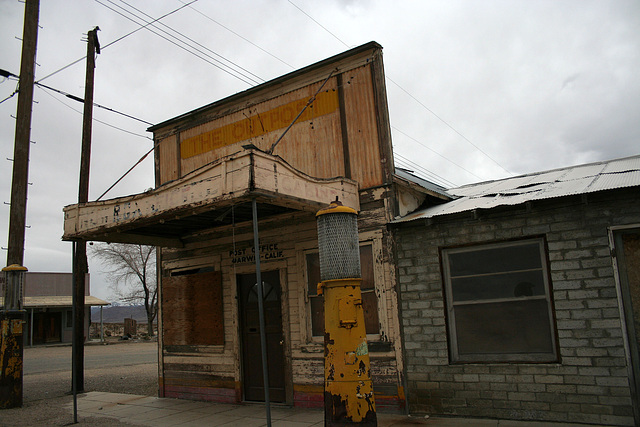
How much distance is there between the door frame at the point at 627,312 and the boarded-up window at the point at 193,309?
654 centimetres

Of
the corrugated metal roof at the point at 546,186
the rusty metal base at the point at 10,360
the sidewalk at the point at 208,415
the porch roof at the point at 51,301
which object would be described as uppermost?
the corrugated metal roof at the point at 546,186

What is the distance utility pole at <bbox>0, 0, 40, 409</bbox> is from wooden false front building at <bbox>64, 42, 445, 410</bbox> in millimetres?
2677

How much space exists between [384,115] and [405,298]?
2.95 meters

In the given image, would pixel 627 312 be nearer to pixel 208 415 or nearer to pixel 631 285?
pixel 631 285

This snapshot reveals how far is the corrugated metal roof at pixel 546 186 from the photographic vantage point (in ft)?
20.7

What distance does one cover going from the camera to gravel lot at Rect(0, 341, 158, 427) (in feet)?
27.0

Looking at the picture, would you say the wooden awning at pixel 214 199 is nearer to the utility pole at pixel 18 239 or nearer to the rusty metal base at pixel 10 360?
the utility pole at pixel 18 239

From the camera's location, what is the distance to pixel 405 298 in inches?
292

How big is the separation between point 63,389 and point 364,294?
873 centimetres

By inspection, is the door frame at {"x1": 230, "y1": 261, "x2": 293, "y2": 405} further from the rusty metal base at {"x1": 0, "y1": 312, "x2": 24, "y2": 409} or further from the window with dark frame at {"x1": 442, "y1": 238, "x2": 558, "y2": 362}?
the rusty metal base at {"x1": 0, "y1": 312, "x2": 24, "y2": 409}

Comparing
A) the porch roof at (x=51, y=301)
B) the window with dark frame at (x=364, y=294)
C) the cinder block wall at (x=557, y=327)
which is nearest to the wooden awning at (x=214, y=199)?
the window with dark frame at (x=364, y=294)

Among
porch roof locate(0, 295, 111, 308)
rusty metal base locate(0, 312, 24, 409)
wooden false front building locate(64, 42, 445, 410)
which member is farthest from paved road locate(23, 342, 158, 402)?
porch roof locate(0, 295, 111, 308)

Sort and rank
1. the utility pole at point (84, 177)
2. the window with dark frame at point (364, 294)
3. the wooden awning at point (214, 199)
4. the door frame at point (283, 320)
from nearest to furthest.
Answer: the wooden awning at point (214, 199) → the window with dark frame at point (364, 294) → the door frame at point (283, 320) → the utility pole at point (84, 177)

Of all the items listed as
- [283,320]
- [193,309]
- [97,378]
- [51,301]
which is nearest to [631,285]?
[283,320]
